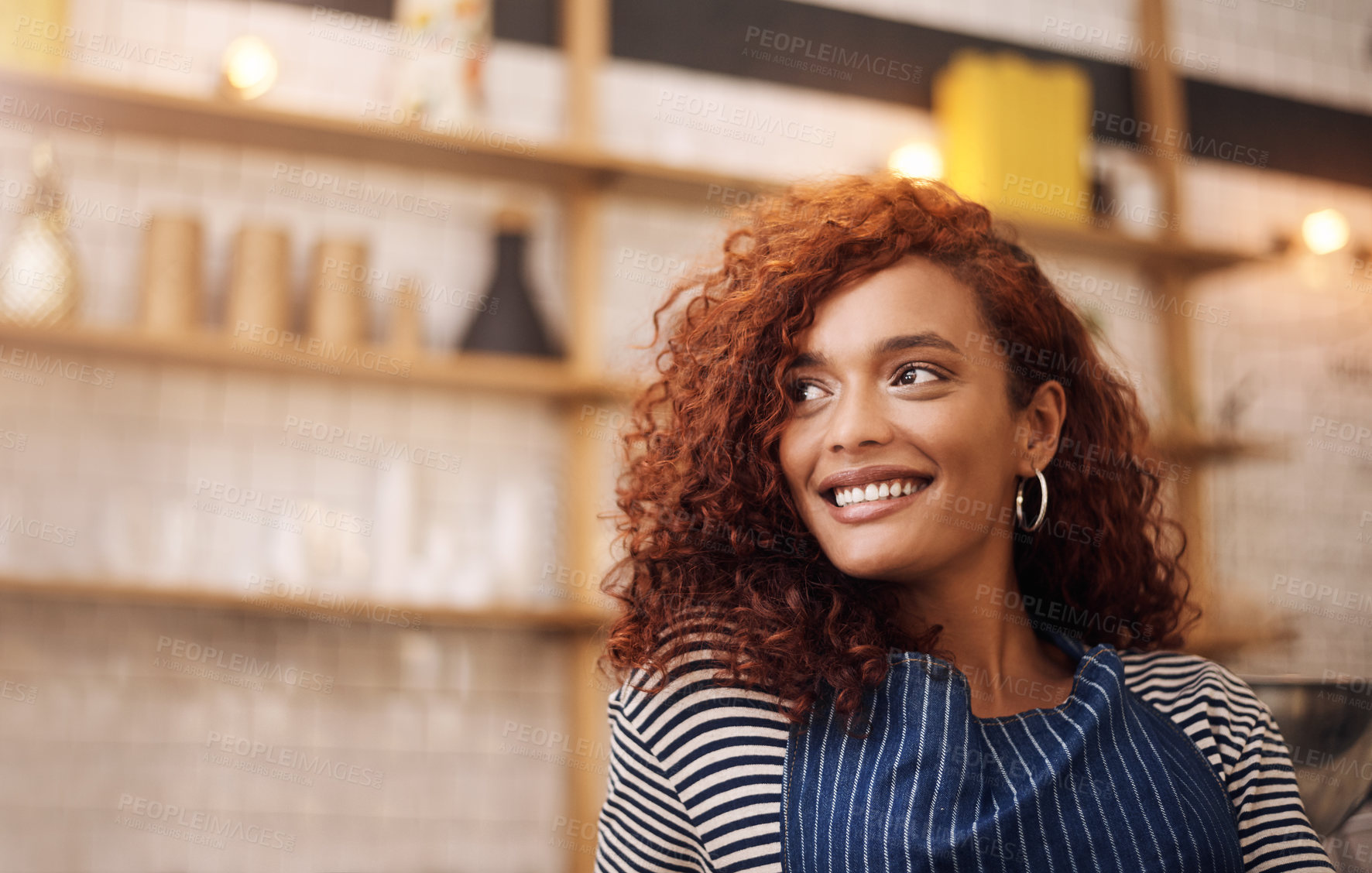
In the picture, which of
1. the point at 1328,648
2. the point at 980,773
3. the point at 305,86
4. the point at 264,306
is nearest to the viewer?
the point at 980,773

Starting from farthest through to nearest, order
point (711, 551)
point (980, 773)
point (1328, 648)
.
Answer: point (1328, 648) < point (711, 551) < point (980, 773)

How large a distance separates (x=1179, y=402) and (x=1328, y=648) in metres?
0.91

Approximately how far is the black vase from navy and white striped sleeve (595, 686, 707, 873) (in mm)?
1426

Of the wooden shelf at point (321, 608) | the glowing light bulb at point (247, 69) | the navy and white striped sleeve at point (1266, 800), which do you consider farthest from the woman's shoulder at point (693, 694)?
the glowing light bulb at point (247, 69)

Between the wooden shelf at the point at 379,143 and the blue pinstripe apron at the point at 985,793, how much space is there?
1.18 metres

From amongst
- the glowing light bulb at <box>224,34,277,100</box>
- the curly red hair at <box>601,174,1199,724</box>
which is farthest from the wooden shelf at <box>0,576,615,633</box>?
the glowing light bulb at <box>224,34,277,100</box>

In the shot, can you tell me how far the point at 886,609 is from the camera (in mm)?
1312

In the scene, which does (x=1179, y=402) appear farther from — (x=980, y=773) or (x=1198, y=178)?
(x=980, y=773)

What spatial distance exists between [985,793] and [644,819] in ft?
1.15

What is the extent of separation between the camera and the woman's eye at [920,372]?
1.28 m

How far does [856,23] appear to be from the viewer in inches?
122

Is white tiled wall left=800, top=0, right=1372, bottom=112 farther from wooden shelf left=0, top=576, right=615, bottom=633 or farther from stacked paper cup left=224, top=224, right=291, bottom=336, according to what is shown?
wooden shelf left=0, top=576, right=615, bottom=633

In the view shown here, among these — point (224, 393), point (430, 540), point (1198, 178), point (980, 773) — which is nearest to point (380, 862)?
point (430, 540)

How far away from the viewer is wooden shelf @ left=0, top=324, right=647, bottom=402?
218 centimetres
